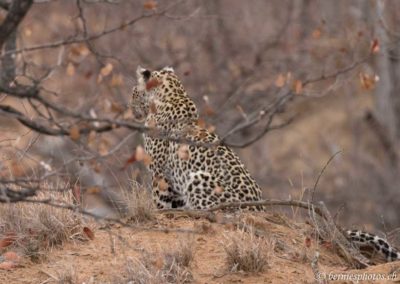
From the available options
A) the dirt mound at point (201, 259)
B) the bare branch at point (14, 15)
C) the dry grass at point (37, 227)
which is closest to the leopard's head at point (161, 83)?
the dirt mound at point (201, 259)

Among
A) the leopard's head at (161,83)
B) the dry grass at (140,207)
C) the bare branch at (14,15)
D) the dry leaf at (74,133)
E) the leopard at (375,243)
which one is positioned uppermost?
the leopard's head at (161,83)

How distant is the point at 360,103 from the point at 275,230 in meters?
17.2

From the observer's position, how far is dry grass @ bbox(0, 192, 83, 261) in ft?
26.2

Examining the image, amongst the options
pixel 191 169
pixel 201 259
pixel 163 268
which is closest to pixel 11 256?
pixel 163 268

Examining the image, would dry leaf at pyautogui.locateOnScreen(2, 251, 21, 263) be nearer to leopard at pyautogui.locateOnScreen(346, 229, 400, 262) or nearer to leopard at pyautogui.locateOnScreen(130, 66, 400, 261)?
leopard at pyautogui.locateOnScreen(130, 66, 400, 261)

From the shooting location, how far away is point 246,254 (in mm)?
7430

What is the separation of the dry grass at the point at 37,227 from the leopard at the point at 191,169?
0.81 m

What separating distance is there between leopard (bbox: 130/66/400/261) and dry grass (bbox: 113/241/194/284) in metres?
0.96

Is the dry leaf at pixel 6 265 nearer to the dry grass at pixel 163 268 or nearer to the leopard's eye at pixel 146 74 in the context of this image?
the dry grass at pixel 163 268

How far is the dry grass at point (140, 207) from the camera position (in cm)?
843

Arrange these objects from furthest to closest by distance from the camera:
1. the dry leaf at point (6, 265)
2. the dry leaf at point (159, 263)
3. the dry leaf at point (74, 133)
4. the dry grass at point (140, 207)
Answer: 1. the dry grass at point (140, 207)
2. the dry leaf at point (6, 265)
3. the dry leaf at point (159, 263)
4. the dry leaf at point (74, 133)

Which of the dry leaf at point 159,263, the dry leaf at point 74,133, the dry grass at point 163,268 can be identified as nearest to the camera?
the dry leaf at point 74,133

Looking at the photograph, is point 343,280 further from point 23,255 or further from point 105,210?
point 105,210

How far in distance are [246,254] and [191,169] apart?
2102mm
